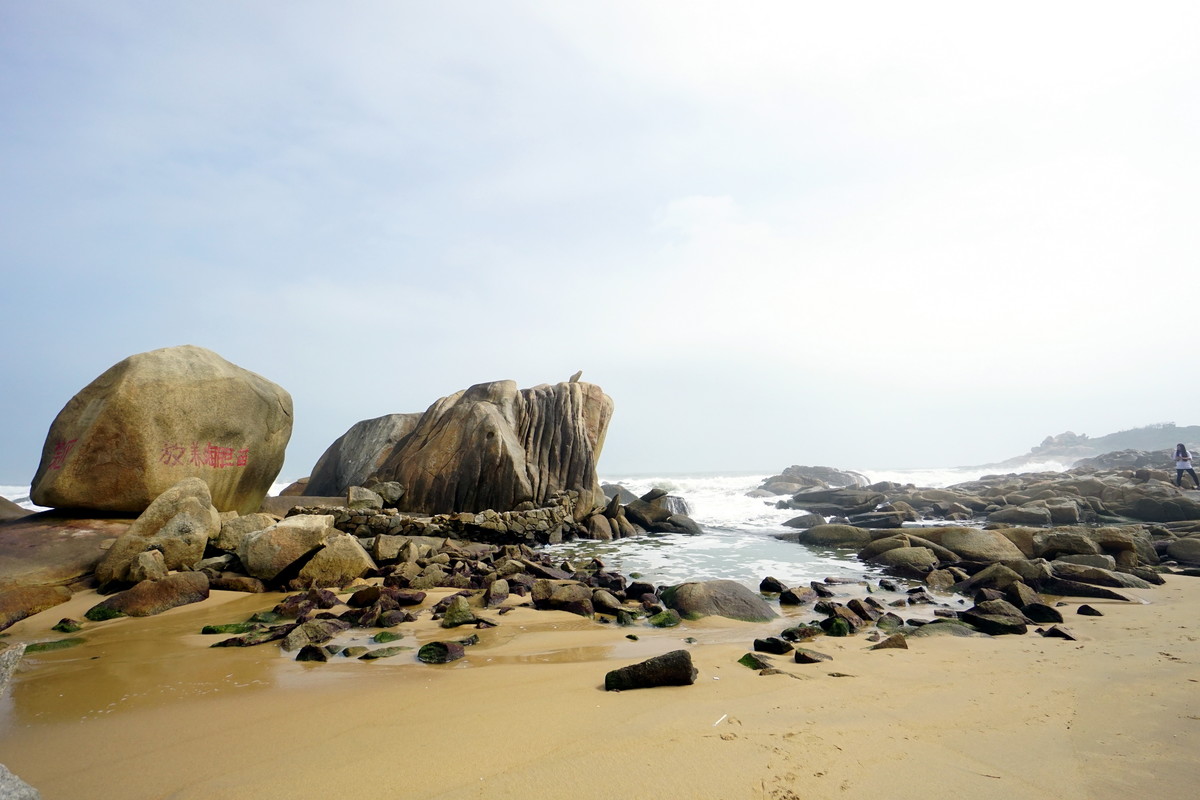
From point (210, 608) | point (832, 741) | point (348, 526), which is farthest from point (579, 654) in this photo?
point (348, 526)

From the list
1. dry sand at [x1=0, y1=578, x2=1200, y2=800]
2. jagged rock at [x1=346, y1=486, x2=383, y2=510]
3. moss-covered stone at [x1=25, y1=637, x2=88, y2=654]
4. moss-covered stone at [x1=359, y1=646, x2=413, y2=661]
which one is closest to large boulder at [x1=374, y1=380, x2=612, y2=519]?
jagged rock at [x1=346, y1=486, x2=383, y2=510]

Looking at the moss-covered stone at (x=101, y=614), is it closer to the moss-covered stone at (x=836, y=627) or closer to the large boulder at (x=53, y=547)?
the large boulder at (x=53, y=547)

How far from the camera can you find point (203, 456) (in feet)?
30.6

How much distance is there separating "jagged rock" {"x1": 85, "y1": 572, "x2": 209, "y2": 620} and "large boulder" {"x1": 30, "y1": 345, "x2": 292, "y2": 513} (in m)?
3.27

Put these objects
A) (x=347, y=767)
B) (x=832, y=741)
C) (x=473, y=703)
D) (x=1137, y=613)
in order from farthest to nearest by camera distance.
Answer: (x=1137, y=613) → (x=473, y=703) → (x=832, y=741) → (x=347, y=767)

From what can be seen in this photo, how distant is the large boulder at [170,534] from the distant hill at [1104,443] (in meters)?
89.2

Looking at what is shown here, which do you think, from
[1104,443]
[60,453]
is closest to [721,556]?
[60,453]

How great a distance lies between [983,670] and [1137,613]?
3.52 m

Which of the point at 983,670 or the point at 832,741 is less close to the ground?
the point at 832,741

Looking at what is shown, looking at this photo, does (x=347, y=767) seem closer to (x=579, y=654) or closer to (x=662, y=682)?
(x=662, y=682)

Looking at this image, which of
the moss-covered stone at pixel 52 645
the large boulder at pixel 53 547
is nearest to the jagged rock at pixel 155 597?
the moss-covered stone at pixel 52 645

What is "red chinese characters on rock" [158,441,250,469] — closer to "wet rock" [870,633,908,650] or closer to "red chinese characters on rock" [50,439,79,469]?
"red chinese characters on rock" [50,439,79,469]

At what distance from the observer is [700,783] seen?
6.75 ft

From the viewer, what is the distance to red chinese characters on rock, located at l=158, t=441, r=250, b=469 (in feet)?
28.9
